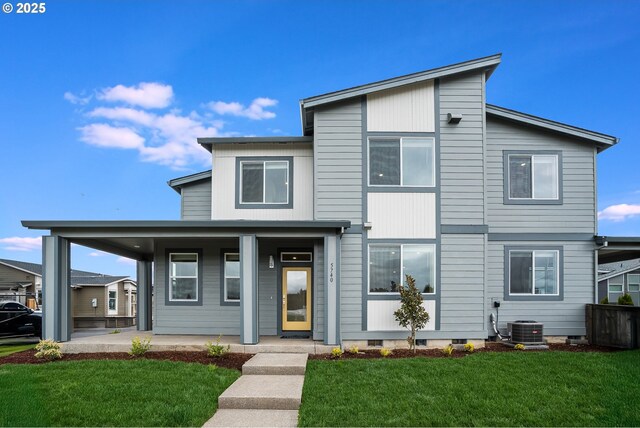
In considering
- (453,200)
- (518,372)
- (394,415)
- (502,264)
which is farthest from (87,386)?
(502,264)

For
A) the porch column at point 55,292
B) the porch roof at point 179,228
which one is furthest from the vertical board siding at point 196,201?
the porch column at point 55,292

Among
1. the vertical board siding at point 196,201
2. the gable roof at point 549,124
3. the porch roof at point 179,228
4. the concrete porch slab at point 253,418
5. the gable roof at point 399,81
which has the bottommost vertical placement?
the concrete porch slab at point 253,418

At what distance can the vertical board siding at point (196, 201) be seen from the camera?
47.1ft

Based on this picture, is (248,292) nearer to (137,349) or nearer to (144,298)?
(137,349)

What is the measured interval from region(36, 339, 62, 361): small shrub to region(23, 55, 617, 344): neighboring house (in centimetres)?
82

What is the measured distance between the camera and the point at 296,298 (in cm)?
1313

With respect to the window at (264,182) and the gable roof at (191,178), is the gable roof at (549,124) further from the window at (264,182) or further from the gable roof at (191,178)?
the gable roof at (191,178)

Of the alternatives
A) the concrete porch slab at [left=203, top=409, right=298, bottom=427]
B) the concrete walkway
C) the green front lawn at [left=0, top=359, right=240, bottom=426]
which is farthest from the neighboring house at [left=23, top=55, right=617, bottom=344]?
the concrete porch slab at [left=203, top=409, right=298, bottom=427]

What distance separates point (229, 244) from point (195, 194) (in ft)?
6.65

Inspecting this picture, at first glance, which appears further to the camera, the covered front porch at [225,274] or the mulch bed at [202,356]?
the covered front porch at [225,274]

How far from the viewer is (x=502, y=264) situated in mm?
13125

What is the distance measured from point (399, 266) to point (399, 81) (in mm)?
4633

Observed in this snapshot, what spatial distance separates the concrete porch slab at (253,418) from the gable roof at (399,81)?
746cm

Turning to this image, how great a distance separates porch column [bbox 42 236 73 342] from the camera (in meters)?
11.4
